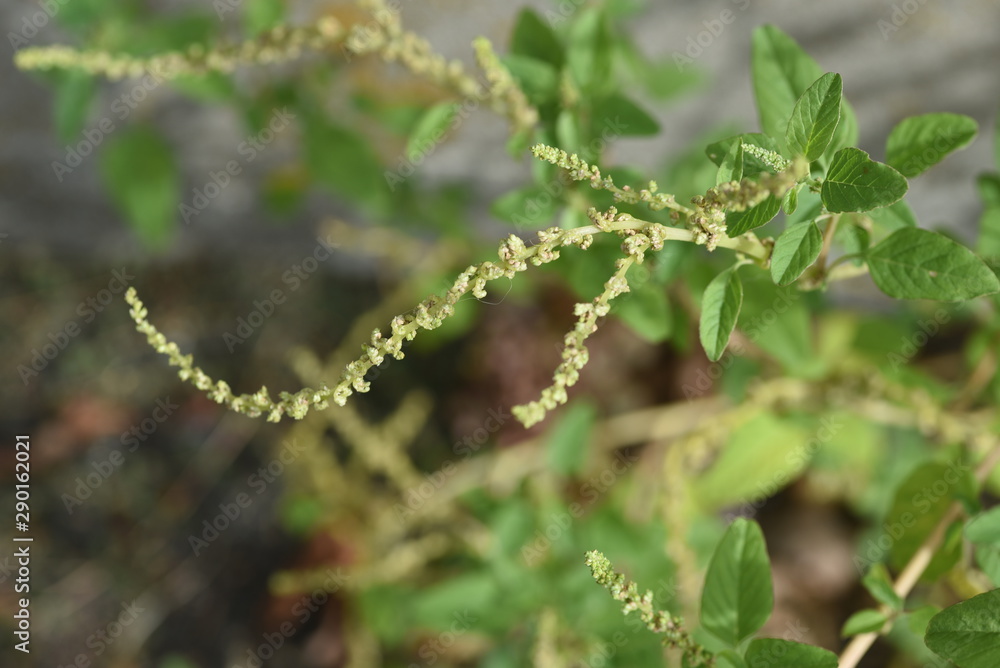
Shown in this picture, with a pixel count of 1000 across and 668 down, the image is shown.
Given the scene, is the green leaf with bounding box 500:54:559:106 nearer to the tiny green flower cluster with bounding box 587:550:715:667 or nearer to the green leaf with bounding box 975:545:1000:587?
the tiny green flower cluster with bounding box 587:550:715:667

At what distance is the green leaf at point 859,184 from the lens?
2.99 ft

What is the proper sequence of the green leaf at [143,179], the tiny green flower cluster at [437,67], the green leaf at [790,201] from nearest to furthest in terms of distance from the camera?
the green leaf at [790,201], the tiny green flower cluster at [437,67], the green leaf at [143,179]

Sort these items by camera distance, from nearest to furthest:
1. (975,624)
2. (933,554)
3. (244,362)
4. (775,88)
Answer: (975,624) < (775,88) < (933,554) < (244,362)

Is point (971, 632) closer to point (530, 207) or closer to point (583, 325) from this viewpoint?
point (583, 325)

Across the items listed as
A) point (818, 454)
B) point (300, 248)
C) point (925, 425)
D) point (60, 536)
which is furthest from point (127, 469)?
point (925, 425)

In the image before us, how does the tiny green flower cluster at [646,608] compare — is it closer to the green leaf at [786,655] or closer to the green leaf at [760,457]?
the green leaf at [786,655]

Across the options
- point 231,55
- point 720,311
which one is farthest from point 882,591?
point 231,55

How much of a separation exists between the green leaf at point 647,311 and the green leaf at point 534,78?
14.9 inches


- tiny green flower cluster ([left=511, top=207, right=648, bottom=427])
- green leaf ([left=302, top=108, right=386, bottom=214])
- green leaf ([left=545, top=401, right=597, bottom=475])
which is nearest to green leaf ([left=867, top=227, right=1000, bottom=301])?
tiny green flower cluster ([left=511, top=207, right=648, bottom=427])

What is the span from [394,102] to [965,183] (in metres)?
1.74

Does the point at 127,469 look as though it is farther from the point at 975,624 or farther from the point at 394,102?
the point at 975,624

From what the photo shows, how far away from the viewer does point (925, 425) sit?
1723 millimetres

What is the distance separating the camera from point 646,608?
39.6 inches

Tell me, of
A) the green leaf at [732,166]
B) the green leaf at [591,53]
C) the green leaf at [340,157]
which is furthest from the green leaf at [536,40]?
the green leaf at [340,157]
